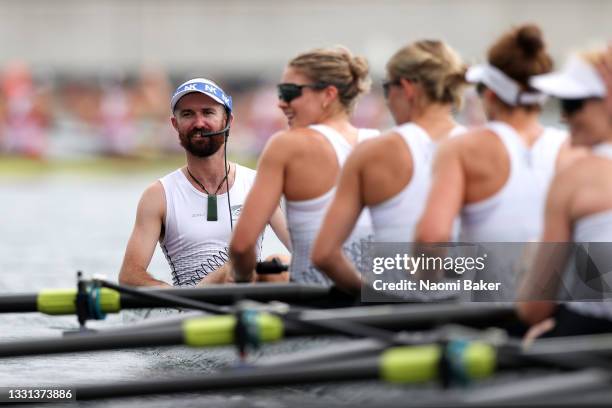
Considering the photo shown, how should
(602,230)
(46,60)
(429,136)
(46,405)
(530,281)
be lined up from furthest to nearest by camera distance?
(46,60) → (46,405) → (429,136) → (530,281) → (602,230)

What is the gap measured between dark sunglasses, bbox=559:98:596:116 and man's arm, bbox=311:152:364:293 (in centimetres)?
107

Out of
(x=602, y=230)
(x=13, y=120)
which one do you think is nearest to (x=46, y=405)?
(x=602, y=230)

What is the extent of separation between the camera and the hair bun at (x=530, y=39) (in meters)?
5.14

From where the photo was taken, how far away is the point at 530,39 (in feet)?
16.9

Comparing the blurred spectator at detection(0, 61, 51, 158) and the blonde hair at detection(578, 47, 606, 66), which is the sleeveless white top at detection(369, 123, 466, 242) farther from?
the blurred spectator at detection(0, 61, 51, 158)

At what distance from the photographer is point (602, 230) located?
15.0 ft

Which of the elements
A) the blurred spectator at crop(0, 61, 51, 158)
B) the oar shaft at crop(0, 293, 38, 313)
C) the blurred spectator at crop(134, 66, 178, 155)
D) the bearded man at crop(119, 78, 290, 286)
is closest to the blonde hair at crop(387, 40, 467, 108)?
the oar shaft at crop(0, 293, 38, 313)

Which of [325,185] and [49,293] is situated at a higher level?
[325,185]

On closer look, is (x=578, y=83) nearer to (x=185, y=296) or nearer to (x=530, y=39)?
(x=530, y=39)

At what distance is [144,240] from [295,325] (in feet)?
7.59

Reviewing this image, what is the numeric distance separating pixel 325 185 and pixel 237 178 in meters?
1.76

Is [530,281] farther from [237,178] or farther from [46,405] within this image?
[237,178]

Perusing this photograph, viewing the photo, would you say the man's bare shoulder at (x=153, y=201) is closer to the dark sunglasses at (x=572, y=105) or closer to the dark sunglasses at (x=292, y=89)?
the dark sunglasses at (x=292, y=89)

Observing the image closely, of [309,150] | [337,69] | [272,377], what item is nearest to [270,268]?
[309,150]
